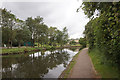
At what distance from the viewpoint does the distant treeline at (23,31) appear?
26.4 metres

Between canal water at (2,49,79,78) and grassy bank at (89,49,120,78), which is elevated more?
grassy bank at (89,49,120,78)

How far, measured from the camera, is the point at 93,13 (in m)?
4.52

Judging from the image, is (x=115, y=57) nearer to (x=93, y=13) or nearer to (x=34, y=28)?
(x=93, y=13)

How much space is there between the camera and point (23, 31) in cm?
3253

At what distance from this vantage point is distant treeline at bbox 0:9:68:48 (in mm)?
26375

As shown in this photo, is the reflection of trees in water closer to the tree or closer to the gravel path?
the gravel path

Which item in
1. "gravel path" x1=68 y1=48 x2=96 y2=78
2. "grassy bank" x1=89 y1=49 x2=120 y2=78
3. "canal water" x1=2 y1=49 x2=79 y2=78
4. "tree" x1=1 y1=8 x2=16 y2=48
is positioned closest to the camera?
"grassy bank" x1=89 y1=49 x2=120 y2=78

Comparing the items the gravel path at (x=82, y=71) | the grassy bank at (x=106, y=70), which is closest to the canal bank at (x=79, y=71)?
the gravel path at (x=82, y=71)

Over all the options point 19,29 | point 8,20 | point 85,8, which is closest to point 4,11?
point 8,20

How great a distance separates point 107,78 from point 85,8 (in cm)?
424

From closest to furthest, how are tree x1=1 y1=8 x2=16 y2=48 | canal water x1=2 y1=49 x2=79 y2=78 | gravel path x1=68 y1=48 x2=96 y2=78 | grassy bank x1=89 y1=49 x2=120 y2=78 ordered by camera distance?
grassy bank x1=89 y1=49 x2=120 y2=78, gravel path x1=68 y1=48 x2=96 y2=78, canal water x1=2 y1=49 x2=79 y2=78, tree x1=1 y1=8 x2=16 y2=48

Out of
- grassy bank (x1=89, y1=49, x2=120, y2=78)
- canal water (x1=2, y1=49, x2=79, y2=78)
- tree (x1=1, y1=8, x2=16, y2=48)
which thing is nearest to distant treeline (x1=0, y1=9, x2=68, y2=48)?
tree (x1=1, y1=8, x2=16, y2=48)

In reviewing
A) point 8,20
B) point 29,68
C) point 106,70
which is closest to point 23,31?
point 8,20

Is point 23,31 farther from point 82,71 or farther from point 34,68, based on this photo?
point 82,71
